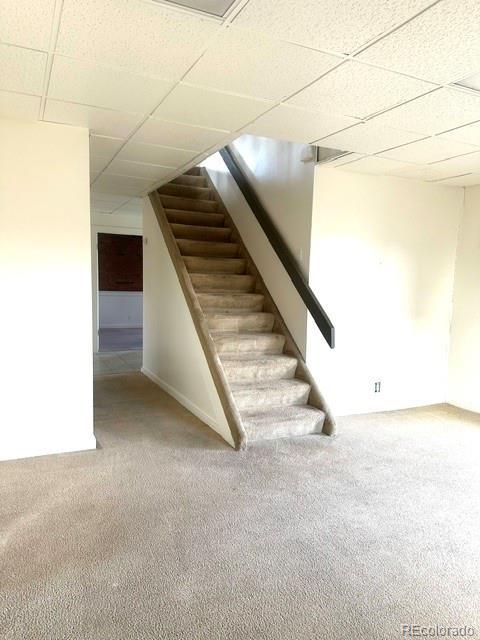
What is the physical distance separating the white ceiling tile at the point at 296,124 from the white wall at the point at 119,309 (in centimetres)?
873

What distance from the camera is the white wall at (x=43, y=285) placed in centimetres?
305

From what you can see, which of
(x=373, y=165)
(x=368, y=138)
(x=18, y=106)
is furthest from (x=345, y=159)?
(x=18, y=106)

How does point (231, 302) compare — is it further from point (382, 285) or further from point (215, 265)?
point (382, 285)

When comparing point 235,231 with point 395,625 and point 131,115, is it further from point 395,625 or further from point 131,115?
point 395,625

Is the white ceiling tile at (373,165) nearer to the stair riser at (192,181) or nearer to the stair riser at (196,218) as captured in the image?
the stair riser at (196,218)

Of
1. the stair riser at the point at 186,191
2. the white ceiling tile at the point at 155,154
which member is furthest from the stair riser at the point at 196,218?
the white ceiling tile at the point at 155,154

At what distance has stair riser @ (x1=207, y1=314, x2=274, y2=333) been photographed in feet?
14.7

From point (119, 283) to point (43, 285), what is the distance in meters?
8.18

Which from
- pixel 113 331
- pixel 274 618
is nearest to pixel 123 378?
pixel 274 618

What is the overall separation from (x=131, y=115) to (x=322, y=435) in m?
2.93

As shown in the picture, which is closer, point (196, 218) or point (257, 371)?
point (257, 371)

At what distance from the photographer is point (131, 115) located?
286 cm

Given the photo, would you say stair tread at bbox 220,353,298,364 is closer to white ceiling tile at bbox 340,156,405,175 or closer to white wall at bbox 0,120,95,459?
white wall at bbox 0,120,95,459

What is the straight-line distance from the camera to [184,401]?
4.61 metres
